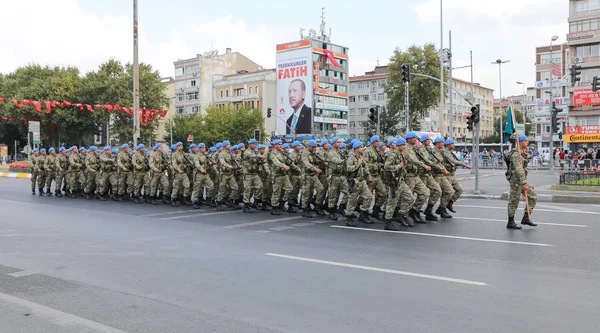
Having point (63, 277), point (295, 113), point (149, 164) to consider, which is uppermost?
point (295, 113)

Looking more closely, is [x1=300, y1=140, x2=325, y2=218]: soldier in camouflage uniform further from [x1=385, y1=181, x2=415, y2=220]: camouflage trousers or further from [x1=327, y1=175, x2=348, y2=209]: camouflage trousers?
[x1=385, y1=181, x2=415, y2=220]: camouflage trousers

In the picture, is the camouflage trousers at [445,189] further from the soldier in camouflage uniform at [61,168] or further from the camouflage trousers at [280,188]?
the soldier in camouflage uniform at [61,168]

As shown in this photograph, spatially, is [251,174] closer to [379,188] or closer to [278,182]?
[278,182]

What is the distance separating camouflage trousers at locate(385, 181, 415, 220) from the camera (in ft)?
35.0

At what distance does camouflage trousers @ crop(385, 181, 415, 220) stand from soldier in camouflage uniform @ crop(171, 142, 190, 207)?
23.7 ft

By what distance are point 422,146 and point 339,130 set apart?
68598mm

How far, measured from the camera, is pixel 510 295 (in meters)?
5.74

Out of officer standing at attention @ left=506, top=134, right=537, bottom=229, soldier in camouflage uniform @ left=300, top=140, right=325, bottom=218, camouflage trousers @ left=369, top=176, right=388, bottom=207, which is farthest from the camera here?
soldier in camouflage uniform @ left=300, top=140, right=325, bottom=218

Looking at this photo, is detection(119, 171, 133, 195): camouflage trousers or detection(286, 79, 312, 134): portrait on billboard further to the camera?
detection(286, 79, 312, 134): portrait on billboard

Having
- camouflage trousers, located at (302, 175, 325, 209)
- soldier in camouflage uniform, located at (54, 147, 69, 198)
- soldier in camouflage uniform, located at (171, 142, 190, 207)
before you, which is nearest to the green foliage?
soldier in camouflage uniform, located at (54, 147, 69, 198)

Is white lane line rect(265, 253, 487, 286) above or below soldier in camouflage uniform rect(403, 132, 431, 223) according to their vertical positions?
below

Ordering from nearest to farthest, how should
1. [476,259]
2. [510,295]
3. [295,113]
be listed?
[510,295], [476,259], [295,113]

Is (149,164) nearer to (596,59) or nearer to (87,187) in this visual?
(87,187)

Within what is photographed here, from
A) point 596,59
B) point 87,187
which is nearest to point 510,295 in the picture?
point 87,187
